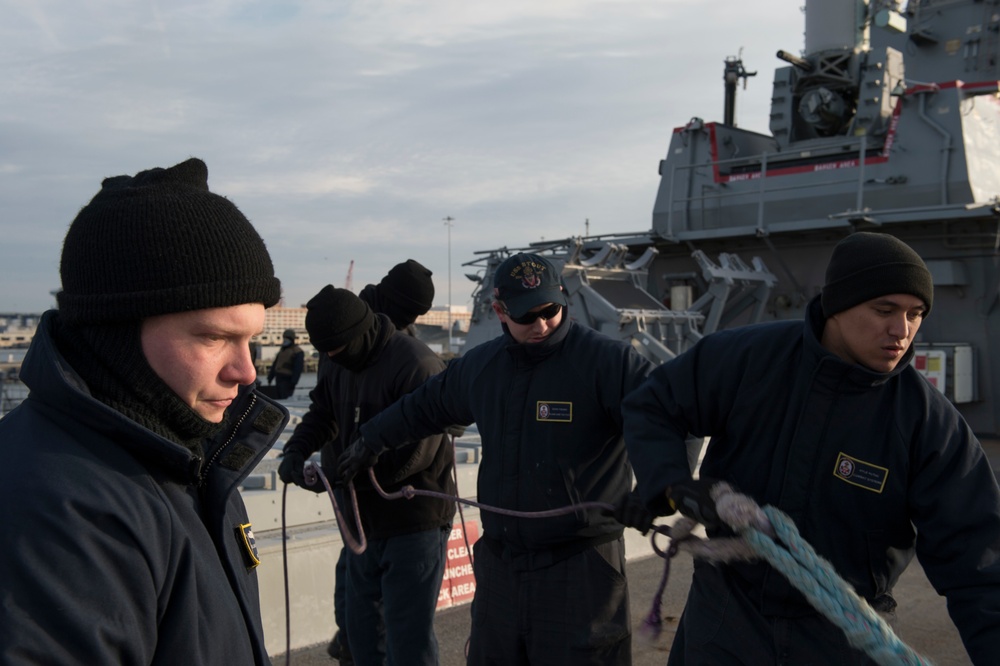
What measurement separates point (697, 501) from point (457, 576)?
3.90 m

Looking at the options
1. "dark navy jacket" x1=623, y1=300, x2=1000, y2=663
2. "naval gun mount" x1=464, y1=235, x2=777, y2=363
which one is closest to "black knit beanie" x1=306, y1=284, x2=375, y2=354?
"dark navy jacket" x1=623, y1=300, x2=1000, y2=663

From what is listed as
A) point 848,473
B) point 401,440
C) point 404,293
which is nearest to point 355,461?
point 401,440

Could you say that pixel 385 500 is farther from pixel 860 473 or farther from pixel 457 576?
pixel 860 473

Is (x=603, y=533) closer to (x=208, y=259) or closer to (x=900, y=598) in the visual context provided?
(x=208, y=259)

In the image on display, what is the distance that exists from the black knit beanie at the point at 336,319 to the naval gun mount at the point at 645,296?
27.3ft

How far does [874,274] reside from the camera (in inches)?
102

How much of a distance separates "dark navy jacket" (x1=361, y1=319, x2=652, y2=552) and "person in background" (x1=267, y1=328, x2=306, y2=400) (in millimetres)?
10817

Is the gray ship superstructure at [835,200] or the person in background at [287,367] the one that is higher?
the gray ship superstructure at [835,200]

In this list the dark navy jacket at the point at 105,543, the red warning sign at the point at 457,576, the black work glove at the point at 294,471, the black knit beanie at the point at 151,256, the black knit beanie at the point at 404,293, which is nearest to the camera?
the dark navy jacket at the point at 105,543

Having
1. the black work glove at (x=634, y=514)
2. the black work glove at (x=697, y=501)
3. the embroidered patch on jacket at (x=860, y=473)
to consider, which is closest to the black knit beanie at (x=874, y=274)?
the embroidered patch on jacket at (x=860, y=473)

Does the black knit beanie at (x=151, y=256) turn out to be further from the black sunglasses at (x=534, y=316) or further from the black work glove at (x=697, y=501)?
the black sunglasses at (x=534, y=316)

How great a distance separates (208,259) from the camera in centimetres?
153

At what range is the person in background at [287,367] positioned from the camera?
14.2 m

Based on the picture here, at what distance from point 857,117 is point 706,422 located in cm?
1333
